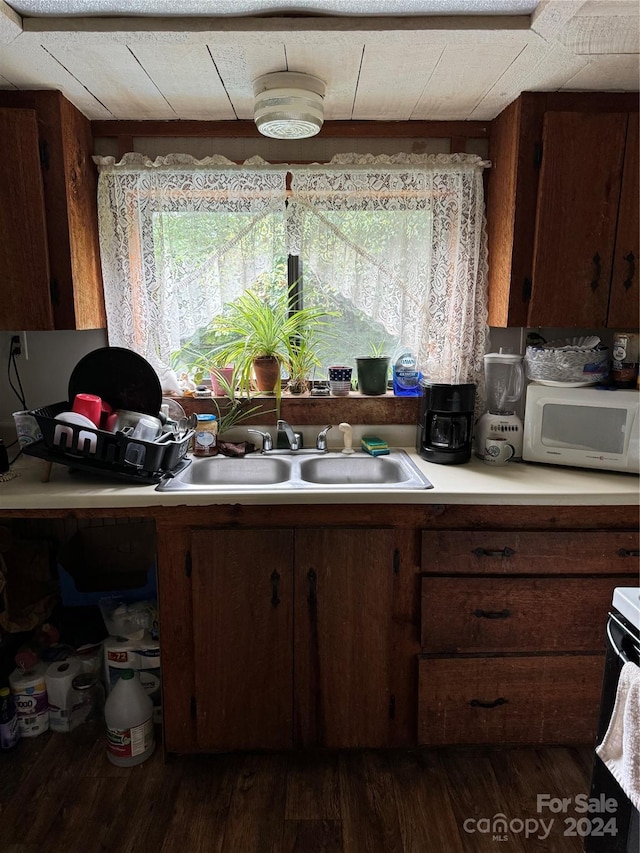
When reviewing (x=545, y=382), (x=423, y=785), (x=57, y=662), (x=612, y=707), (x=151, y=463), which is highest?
(x=545, y=382)

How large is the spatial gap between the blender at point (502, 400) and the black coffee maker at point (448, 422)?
78mm

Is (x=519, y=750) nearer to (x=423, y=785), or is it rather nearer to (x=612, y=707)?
(x=423, y=785)

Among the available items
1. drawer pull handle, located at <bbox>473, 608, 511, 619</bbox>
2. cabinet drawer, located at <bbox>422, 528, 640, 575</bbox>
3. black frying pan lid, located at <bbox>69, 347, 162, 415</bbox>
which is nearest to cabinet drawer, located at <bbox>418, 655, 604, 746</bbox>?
drawer pull handle, located at <bbox>473, 608, 511, 619</bbox>

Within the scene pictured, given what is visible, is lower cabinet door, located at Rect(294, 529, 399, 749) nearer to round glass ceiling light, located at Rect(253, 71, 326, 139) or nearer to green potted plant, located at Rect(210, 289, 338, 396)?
green potted plant, located at Rect(210, 289, 338, 396)

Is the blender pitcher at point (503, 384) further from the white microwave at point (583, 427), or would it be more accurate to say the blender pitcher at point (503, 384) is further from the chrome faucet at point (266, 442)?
the chrome faucet at point (266, 442)

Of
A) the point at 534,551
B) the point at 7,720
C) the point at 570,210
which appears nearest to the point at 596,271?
the point at 570,210

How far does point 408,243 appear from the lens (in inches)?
87.2

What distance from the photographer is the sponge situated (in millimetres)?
2193

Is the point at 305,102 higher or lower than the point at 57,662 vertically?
higher

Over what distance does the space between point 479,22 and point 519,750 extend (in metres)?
2.14

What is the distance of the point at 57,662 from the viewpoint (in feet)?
6.59

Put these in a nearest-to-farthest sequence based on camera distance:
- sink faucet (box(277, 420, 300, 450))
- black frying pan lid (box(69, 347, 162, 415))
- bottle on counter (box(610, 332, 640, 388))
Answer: bottle on counter (box(610, 332, 640, 388)) → black frying pan lid (box(69, 347, 162, 415)) → sink faucet (box(277, 420, 300, 450))

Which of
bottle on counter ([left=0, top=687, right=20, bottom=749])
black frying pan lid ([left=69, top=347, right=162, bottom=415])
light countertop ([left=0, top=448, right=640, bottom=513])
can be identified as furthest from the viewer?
black frying pan lid ([left=69, top=347, right=162, bottom=415])

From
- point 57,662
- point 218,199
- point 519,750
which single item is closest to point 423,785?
point 519,750
